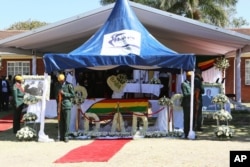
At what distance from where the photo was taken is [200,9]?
3359cm

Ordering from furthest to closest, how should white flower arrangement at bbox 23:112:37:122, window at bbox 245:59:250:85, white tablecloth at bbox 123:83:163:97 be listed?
1. window at bbox 245:59:250:85
2. white tablecloth at bbox 123:83:163:97
3. white flower arrangement at bbox 23:112:37:122

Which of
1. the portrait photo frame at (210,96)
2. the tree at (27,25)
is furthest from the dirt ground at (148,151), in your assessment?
the tree at (27,25)

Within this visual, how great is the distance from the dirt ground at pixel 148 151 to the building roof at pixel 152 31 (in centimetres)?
390

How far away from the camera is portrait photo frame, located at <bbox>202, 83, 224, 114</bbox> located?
14930 millimetres

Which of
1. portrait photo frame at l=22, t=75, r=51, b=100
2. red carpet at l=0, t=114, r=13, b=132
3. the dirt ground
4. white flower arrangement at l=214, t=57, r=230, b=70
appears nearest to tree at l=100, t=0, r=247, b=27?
white flower arrangement at l=214, t=57, r=230, b=70

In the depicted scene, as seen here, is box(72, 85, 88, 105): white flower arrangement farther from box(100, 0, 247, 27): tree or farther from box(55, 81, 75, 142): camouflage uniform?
box(100, 0, 247, 27): tree

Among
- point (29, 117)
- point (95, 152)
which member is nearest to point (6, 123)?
point (29, 117)

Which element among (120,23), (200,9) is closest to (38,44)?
Result: (120,23)

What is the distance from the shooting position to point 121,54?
11953mm

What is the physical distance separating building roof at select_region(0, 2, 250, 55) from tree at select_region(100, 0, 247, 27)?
39.3 feet

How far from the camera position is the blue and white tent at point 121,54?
38.4ft

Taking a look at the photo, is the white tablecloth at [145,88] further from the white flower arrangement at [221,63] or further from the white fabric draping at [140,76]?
the white flower arrangement at [221,63]

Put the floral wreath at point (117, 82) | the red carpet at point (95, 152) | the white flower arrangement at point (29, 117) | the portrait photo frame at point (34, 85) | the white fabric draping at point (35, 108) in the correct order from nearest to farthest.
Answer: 1. the red carpet at point (95, 152)
2. the white flower arrangement at point (29, 117)
3. the white fabric draping at point (35, 108)
4. the floral wreath at point (117, 82)
5. the portrait photo frame at point (34, 85)

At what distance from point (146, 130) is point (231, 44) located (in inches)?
249
